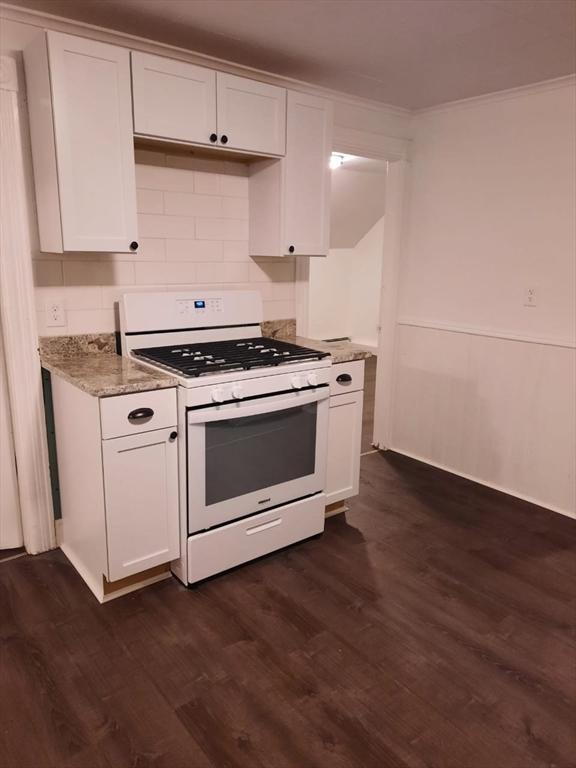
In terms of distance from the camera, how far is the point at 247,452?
2424 mm

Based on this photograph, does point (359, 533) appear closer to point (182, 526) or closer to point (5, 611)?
point (182, 526)

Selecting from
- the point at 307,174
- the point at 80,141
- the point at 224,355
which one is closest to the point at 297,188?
the point at 307,174

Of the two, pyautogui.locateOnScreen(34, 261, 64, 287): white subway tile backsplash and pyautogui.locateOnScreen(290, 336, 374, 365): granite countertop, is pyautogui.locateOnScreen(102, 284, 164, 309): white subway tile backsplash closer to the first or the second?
pyautogui.locateOnScreen(34, 261, 64, 287): white subway tile backsplash

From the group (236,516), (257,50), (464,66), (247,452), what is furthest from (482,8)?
(236,516)

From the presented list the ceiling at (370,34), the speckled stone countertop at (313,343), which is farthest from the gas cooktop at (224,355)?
the ceiling at (370,34)

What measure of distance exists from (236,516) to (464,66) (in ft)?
7.93

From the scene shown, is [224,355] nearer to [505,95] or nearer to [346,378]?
[346,378]

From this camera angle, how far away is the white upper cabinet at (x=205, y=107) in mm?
2312

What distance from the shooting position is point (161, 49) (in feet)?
8.42

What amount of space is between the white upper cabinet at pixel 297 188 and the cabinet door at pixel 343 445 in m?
0.84

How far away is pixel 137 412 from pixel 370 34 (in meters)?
1.84

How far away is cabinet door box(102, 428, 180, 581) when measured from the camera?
2.12 m

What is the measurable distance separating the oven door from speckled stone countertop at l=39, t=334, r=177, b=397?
233mm

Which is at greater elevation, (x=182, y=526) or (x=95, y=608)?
(x=182, y=526)
